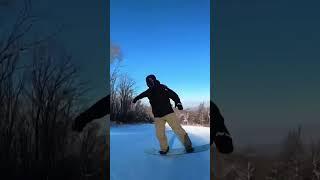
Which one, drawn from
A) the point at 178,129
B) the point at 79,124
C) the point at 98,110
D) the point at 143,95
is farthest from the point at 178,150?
the point at 79,124

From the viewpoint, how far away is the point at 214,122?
5.63 meters

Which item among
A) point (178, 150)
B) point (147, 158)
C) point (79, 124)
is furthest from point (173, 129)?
point (79, 124)

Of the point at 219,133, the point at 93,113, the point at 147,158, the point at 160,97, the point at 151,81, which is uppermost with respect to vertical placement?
the point at 151,81

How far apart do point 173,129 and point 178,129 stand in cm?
4

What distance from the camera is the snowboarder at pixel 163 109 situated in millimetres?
5648

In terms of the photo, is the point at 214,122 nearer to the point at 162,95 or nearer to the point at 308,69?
the point at 162,95

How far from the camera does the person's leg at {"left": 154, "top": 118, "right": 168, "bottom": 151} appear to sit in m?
5.67

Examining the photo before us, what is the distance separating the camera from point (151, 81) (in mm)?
5645

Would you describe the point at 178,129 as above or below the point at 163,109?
below

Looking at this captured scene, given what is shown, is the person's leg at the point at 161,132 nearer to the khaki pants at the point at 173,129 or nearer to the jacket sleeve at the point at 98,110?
the khaki pants at the point at 173,129

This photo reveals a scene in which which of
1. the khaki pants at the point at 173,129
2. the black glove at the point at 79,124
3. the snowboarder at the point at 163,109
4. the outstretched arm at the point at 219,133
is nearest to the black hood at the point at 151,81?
the snowboarder at the point at 163,109

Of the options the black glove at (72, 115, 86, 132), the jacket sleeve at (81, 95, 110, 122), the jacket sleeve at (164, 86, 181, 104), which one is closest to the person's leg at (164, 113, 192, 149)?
the jacket sleeve at (164, 86, 181, 104)

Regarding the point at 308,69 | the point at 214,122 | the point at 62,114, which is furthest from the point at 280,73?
the point at 62,114

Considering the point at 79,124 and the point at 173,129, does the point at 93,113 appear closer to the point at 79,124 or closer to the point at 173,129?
the point at 79,124
